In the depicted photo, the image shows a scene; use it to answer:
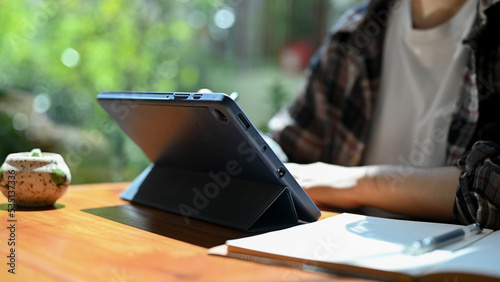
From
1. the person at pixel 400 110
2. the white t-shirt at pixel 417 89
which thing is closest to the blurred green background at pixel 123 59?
the person at pixel 400 110

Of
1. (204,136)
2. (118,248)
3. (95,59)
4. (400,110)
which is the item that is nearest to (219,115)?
(204,136)

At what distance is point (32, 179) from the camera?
2.78 ft

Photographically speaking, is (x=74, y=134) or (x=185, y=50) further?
(x=185, y=50)

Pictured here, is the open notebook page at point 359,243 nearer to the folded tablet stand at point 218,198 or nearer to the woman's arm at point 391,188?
the folded tablet stand at point 218,198

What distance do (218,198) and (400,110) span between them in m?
0.77

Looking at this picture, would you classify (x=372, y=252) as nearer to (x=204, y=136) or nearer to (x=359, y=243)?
(x=359, y=243)

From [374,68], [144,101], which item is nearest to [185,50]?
[374,68]

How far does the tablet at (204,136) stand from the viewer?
0.69m

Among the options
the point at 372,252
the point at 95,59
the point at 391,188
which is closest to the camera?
the point at 372,252

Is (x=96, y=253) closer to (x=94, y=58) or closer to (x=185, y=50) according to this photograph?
(x=94, y=58)

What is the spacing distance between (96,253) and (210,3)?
2.81 meters

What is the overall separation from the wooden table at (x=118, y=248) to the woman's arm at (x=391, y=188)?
119mm

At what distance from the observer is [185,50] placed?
3236 mm

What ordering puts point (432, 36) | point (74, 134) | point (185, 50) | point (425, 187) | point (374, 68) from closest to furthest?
point (425, 187)
point (432, 36)
point (374, 68)
point (74, 134)
point (185, 50)
